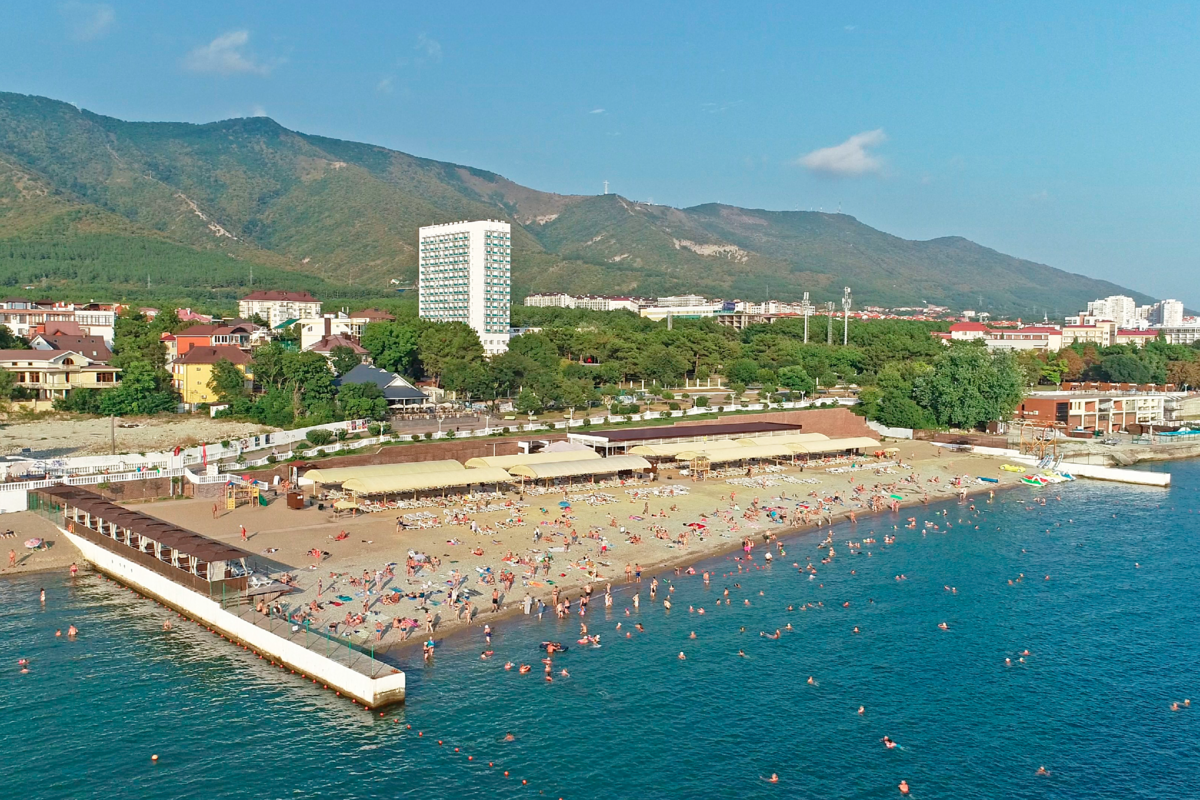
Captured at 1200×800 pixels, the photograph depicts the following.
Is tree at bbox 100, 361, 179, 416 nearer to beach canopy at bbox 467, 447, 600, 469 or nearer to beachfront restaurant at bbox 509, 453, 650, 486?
beach canopy at bbox 467, 447, 600, 469

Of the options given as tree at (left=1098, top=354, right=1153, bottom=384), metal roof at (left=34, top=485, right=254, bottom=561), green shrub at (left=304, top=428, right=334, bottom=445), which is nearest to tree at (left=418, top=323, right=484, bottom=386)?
green shrub at (left=304, top=428, right=334, bottom=445)

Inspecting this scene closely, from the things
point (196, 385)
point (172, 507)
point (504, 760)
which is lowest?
point (504, 760)

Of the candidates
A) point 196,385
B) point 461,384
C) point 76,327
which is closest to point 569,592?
point 461,384

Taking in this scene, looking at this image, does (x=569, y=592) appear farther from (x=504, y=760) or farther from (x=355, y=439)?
(x=355, y=439)

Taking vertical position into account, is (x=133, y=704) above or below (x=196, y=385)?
below

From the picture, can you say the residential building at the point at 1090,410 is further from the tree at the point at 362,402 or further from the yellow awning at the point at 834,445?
the tree at the point at 362,402

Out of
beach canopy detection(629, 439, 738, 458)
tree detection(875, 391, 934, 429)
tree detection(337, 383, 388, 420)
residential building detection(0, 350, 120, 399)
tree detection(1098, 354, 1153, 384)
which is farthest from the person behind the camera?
tree detection(1098, 354, 1153, 384)
